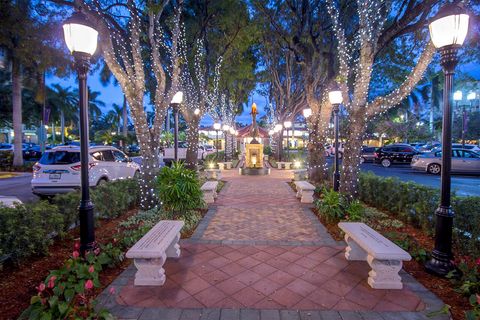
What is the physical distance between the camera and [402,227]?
19.9 ft

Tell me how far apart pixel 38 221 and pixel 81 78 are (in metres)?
2.30

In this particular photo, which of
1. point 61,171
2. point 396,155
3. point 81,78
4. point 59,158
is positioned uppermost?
point 81,78

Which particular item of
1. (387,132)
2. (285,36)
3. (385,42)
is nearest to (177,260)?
(385,42)

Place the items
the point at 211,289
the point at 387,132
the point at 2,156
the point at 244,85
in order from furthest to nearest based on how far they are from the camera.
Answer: the point at 387,132 < the point at 244,85 < the point at 2,156 < the point at 211,289

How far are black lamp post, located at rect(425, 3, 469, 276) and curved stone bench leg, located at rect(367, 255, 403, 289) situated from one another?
2.60ft

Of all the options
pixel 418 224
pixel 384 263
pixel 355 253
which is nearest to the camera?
pixel 384 263

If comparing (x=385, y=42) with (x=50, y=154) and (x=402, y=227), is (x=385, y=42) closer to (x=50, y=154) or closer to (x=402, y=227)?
(x=402, y=227)

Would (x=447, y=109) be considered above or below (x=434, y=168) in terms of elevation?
above

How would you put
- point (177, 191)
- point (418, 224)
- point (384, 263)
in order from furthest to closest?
point (177, 191), point (418, 224), point (384, 263)

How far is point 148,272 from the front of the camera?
357cm

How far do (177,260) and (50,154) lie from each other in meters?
6.68

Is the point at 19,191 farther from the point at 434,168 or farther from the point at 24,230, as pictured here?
the point at 434,168

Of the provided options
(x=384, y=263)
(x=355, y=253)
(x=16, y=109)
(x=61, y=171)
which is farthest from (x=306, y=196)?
(x=16, y=109)

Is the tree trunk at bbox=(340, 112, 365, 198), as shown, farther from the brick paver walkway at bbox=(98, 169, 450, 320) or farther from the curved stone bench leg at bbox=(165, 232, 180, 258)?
the curved stone bench leg at bbox=(165, 232, 180, 258)
